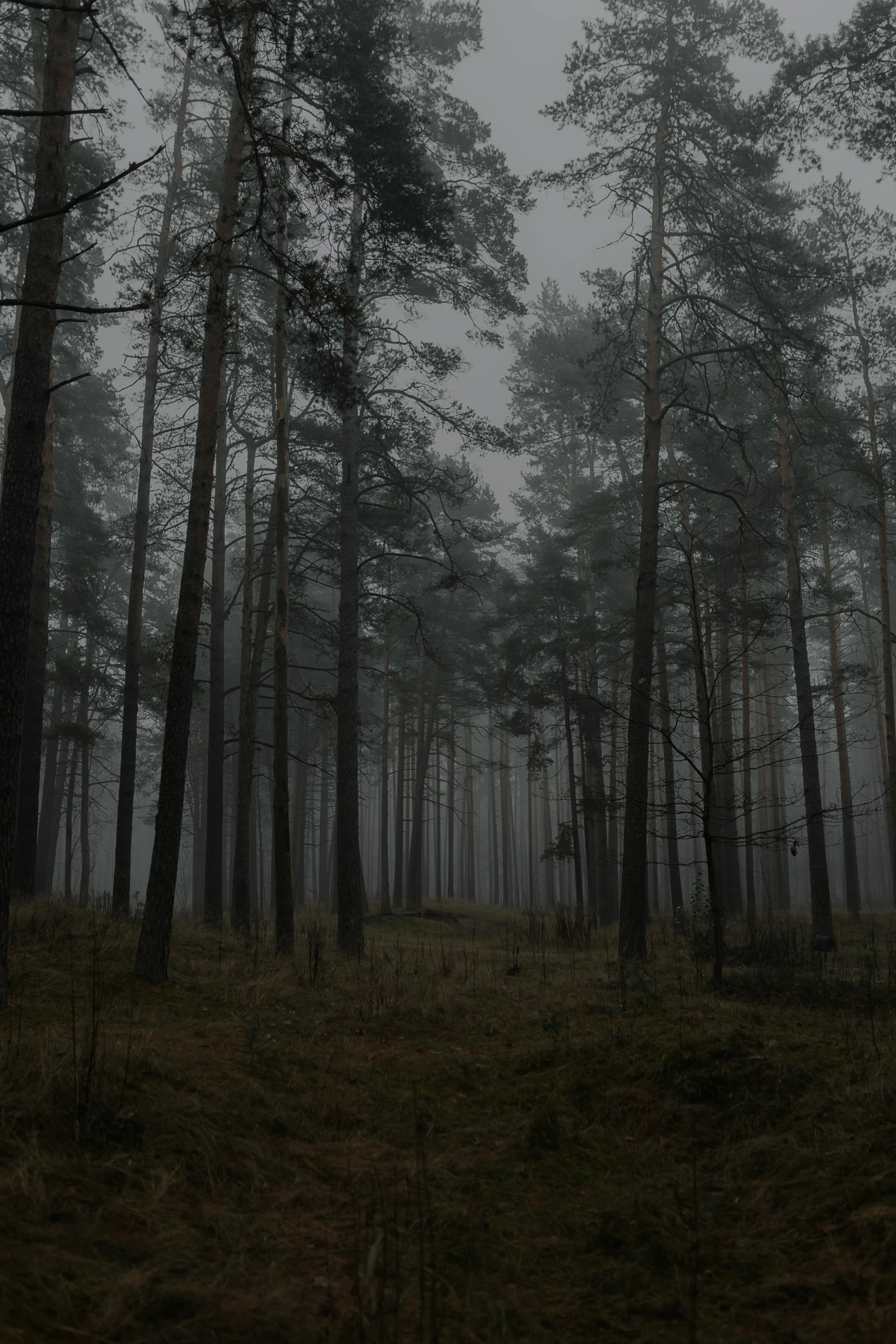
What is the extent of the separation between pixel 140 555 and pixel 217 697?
343 cm

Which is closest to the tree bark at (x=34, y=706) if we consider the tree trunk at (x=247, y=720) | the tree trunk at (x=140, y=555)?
the tree trunk at (x=140, y=555)

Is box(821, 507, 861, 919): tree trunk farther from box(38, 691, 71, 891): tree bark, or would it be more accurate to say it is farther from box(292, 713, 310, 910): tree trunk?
box(38, 691, 71, 891): tree bark

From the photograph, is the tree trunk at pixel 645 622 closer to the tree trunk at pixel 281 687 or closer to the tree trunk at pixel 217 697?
the tree trunk at pixel 281 687

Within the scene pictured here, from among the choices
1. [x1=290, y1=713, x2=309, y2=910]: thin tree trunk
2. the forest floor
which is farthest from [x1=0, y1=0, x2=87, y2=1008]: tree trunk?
[x1=290, y1=713, x2=309, y2=910]: thin tree trunk

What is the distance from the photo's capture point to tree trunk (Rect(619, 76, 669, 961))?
37.7 feet

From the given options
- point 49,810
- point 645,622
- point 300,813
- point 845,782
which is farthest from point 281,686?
point 300,813

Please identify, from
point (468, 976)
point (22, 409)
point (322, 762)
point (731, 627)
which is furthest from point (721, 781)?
point (22, 409)

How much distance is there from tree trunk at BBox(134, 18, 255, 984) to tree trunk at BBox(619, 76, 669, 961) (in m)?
5.25

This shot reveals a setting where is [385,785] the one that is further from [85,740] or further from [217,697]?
[217,697]

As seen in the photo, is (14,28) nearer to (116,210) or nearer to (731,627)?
(116,210)

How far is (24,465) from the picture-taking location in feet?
21.2

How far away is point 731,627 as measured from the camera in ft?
65.8

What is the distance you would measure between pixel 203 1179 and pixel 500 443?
13352mm

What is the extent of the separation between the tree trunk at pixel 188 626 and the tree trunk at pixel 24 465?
Answer: 1.40 meters
